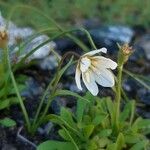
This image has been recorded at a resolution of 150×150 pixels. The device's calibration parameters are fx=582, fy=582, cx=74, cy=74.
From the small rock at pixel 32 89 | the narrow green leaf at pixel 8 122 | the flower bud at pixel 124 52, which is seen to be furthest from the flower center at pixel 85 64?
the small rock at pixel 32 89

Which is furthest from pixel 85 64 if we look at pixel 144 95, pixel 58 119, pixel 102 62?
pixel 144 95

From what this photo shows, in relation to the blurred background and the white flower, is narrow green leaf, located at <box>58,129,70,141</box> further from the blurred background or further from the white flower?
the blurred background

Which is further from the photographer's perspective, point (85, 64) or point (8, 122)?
point (8, 122)

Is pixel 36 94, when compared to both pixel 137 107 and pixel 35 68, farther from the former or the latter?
pixel 137 107

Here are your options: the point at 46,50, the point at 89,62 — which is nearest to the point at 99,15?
the point at 46,50

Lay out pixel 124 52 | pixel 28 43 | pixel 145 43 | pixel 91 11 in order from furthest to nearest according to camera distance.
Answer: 1. pixel 91 11
2. pixel 145 43
3. pixel 28 43
4. pixel 124 52

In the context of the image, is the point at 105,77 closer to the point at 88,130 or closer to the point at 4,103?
the point at 88,130

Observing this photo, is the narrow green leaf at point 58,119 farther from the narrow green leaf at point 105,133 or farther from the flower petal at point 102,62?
the flower petal at point 102,62
